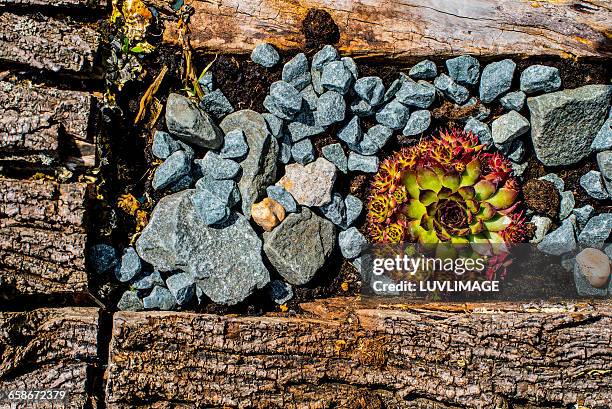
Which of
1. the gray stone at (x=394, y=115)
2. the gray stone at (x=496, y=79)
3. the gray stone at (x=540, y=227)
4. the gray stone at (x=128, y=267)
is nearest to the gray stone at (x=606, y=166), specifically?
the gray stone at (x=540, y=227)

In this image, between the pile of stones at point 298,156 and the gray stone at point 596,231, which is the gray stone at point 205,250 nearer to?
the pile of stones at point 298,156

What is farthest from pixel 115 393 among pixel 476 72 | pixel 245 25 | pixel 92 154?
pixel 476 72

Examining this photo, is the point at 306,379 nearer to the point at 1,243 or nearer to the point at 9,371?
the point at 9,371

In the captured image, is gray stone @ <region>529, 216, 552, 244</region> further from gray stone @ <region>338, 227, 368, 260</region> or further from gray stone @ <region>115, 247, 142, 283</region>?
gray stone @ <region>115, 247, 142, 283</region>

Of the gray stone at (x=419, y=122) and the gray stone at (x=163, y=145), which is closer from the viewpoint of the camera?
the gray stone at (x=163, y=145)

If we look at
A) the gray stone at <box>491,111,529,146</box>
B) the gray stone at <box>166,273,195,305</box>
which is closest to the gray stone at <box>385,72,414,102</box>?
the gray stone at <box>491,111,529,146</box>

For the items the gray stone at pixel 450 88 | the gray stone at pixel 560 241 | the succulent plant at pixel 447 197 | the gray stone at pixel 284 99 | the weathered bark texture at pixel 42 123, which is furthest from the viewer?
the gray stone at pixel 560 241

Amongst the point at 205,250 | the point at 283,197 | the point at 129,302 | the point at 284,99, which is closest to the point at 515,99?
the point at 284,99
